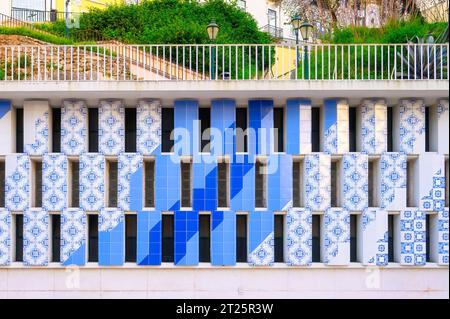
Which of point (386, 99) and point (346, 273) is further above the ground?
point (386, 99)

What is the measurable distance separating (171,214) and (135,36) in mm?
12154

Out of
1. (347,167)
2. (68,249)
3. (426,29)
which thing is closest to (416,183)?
(347,167)

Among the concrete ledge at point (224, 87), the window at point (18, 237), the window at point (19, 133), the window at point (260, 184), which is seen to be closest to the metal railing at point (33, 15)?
the window at point (19, 133)

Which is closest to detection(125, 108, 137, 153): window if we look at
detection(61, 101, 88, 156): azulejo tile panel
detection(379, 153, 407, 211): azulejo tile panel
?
detection(61, 101, 88, 156): azulejo tile panel

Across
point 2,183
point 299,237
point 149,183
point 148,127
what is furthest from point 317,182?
point 2,183

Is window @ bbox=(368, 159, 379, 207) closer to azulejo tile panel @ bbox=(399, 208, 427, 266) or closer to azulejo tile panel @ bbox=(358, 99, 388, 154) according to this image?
azulejo tile panel @ bbox=(358, 99, 388, 154)

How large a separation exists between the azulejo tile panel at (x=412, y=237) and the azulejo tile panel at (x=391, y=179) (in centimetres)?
33

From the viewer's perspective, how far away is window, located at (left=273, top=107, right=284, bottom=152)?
14.9 m

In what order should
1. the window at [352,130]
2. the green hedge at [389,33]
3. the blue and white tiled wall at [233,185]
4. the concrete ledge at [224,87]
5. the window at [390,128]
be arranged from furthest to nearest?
1. the green hedge at [389,33]
2. the window at [352,130]
3. the window at [390,128]
4. the blue and white tiled wall at [233,185]
5. the concrete ledge at [224,87]

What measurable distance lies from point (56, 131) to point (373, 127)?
24.6 ft

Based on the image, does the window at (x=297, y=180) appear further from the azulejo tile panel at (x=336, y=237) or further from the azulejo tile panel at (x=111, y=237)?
the azulejo tile panel at (x=111, y=237)

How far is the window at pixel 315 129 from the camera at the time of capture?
15044 mm
